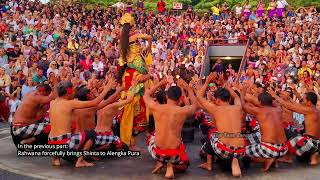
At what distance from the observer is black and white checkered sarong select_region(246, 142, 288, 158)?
253 inches

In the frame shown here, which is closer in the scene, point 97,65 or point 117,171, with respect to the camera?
point 117,171

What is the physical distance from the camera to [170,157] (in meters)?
6.12

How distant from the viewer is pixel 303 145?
6926 millimetres

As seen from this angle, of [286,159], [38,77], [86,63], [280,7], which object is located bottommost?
[286,159]

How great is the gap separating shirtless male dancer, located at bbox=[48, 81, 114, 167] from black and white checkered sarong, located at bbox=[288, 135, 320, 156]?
9.66 feet

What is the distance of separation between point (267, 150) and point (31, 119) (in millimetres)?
3749

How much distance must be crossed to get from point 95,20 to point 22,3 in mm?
3135

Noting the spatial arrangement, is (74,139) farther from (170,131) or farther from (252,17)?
(252,17)

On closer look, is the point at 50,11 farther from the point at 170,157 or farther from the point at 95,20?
the point at 170,157

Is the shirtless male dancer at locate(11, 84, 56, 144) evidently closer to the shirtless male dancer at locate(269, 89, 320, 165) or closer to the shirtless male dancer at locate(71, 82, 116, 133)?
the shirtless male dancer at locate(71, 82, 116, 133)

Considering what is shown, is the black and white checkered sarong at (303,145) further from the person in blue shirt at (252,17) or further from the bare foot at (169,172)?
the person in blue shirt at (252,17)

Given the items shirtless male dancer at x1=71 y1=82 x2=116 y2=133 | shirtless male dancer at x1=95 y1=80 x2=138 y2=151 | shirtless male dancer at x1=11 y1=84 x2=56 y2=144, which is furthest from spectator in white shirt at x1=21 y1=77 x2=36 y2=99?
shirtless male dancer at x1=71 y1=82 x2=116 y2=133

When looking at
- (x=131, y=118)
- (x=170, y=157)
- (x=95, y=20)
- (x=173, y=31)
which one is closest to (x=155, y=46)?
(x=173, y=31)

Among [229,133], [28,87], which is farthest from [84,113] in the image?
[28,87]
